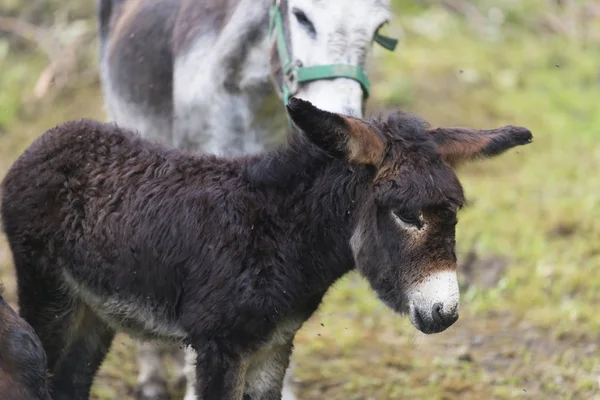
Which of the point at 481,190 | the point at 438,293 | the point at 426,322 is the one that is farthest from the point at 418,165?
the point at 481,190

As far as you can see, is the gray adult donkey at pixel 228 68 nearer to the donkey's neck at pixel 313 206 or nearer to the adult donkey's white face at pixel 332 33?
the adult donkey's white face at pixel 332 33

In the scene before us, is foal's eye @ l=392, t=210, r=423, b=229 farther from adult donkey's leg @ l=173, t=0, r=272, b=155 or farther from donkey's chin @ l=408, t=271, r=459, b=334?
adult donkey's leg @ l=173, t=0, r=272, b=155

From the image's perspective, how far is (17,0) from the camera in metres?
13.3

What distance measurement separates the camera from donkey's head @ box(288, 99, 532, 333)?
12.8 ft

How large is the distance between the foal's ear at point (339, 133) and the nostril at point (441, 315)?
2.03 feet

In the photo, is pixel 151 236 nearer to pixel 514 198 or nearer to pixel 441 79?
pixel 514 198

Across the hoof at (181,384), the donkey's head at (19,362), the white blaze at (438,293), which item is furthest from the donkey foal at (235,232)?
the hoof at (181,384)

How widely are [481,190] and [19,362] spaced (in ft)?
23.3

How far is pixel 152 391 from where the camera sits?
608cm

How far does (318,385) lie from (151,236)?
230 centimetres

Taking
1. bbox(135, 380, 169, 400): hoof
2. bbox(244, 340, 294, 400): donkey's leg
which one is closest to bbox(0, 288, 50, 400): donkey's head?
bbox(244, 340, 294, 400): donkey's leg

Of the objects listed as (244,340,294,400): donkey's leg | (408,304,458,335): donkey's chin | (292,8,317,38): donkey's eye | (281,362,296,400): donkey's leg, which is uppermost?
(292,8,317,38): donkey's eye

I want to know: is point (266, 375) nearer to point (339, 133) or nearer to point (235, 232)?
point (235, 232)

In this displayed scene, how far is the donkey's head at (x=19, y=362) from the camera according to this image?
12.1 feet
